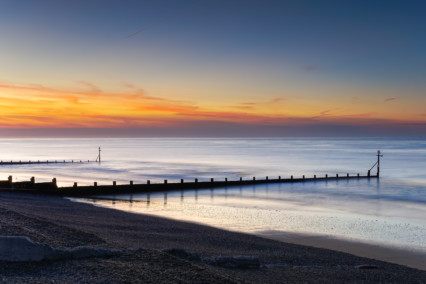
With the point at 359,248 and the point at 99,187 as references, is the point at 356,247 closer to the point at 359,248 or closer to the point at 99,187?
the point at 359,248

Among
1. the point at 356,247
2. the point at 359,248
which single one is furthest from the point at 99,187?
the point at 359,248

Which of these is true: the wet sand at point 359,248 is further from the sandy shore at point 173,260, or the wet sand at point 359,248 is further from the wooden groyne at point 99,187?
the wooden groyne at point 99,187

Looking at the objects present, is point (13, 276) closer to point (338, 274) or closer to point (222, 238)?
point (338, 274)

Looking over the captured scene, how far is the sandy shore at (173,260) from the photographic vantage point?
28.6 feet

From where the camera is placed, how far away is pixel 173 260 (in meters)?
9.94

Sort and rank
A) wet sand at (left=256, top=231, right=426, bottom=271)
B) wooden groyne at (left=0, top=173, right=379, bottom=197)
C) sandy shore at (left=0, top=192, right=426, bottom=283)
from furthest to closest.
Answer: wooden groyne at (left=0, top=173, right=379, bottom=197) → wet sand at (left=256, top=231, right=426, bottom=271) → sandy shore at (left=0, top=192, right=426, bottom=283)

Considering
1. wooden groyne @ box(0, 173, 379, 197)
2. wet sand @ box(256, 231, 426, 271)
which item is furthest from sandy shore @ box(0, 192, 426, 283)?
wooden groyne @ box(0, 173, 379, 197)

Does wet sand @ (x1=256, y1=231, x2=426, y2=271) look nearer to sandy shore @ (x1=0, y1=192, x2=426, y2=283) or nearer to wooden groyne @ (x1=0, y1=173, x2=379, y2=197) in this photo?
sandy shore @ (x1=0, y1=192, x2=426, y2=283)

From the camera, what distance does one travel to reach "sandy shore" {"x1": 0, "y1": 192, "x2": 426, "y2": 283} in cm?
873

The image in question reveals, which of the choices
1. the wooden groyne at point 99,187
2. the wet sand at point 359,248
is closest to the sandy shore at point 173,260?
the wet sand at point 359,248

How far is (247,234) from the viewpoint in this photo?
63.8ft

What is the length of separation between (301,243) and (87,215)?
10765 millimetres

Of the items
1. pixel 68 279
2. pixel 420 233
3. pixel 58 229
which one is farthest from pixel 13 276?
pixel 420 233

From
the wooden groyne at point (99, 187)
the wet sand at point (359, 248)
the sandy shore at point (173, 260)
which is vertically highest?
the wooden groyne at point (99, 187)
